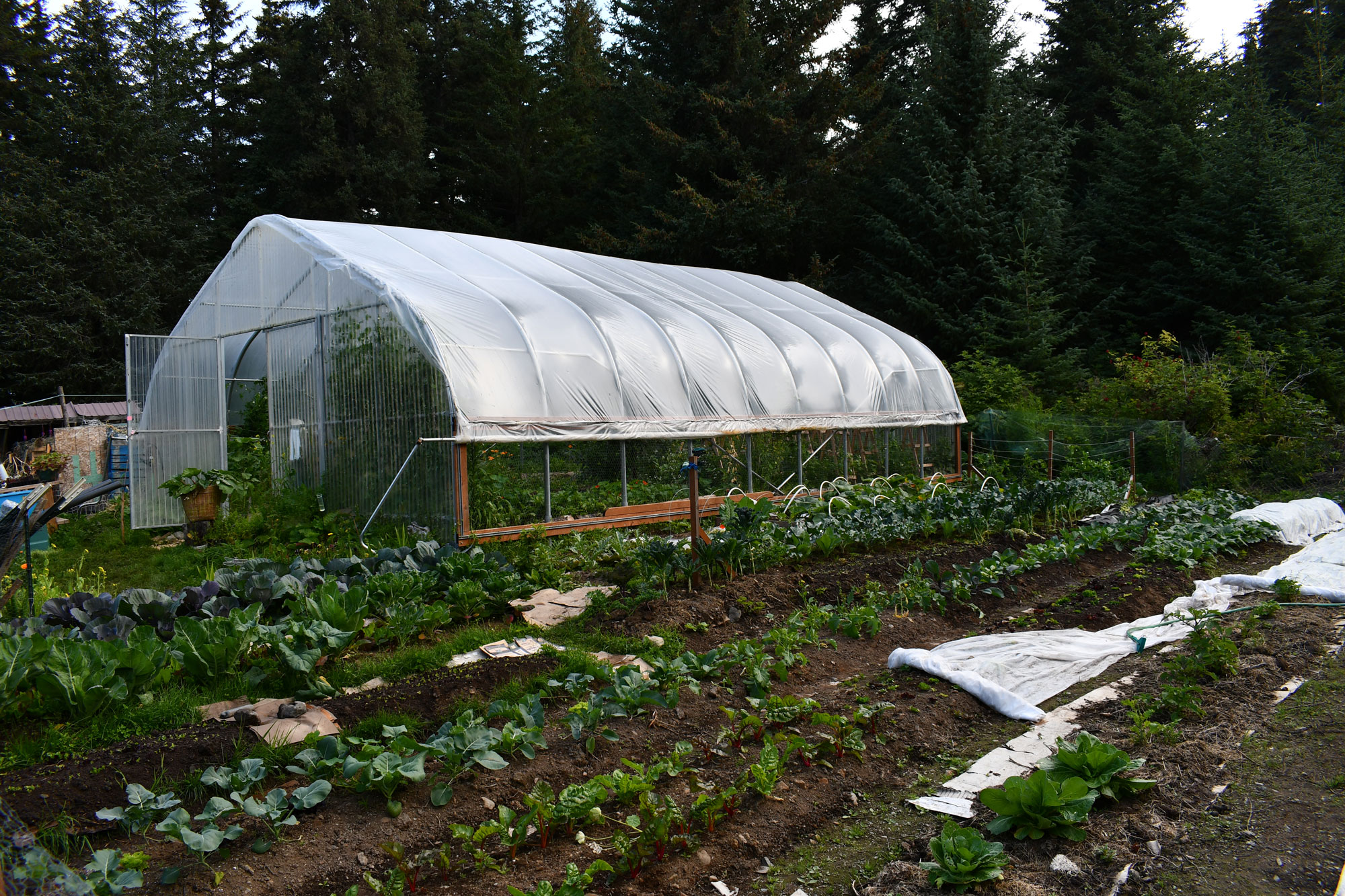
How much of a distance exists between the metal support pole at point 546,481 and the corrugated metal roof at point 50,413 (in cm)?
1345

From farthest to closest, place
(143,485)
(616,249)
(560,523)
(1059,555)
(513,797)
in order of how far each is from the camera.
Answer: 1. (616,249)
2. (143,485)
3. (560,523)
4. (1059,555)
5. (513,797)

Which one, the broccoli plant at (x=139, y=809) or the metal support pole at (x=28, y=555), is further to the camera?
the metal support pole at (x=28, y=555)

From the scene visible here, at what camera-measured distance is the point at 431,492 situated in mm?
8188

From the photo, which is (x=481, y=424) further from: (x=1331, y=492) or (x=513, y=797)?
(x=1331, y=492)

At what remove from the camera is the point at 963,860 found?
2543mm

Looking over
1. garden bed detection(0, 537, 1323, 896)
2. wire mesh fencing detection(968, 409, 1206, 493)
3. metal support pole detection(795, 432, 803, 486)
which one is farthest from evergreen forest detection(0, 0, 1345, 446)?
garden bed detection(0, 537, 1323, 896)

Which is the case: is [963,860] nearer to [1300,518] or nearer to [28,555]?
[28,555]

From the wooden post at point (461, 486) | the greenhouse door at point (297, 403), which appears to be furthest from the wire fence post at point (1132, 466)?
Result: the greenhouse door at point (297, 403)

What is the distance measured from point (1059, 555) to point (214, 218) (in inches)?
962

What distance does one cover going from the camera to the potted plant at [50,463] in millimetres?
13477

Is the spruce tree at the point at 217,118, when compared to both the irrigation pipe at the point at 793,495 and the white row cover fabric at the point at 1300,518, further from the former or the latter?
the white row cover fabric at the point at 1300,518

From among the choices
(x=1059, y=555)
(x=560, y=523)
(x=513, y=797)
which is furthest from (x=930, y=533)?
(x=513, y=797)

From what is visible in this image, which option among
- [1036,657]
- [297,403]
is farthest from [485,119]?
[1036,657]

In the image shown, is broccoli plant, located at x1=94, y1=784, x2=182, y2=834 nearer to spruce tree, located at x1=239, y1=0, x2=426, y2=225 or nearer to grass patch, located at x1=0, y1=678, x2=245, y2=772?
grass patch, located at x1=0, y1=678, x2=245, y2=772
